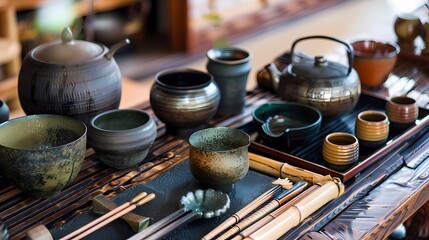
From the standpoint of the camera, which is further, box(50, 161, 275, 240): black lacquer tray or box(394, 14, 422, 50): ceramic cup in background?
box(394, 14, 422, 50): ceramic cup in background

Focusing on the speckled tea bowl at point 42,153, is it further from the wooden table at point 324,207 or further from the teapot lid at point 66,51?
the teapot lid at point 66,51

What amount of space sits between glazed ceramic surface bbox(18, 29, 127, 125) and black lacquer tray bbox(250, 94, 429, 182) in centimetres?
43

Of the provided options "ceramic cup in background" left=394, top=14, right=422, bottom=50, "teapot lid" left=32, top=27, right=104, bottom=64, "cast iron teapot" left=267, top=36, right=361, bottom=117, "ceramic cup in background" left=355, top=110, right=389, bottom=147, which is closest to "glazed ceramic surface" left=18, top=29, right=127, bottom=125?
"teapot lid" left=32, top=27, right=104, bottom=64

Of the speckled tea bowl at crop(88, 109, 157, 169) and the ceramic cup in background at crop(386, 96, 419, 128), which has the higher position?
the speckled tea bowl at crop(88, 109, 157, 169)

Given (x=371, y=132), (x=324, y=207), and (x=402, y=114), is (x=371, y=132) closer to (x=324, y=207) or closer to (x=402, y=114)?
(x=402, y=114)

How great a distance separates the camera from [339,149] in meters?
1.46

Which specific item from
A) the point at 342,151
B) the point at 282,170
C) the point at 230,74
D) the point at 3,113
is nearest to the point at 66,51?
the point at 3,113

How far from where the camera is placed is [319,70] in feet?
5.58

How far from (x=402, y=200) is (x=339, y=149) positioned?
19 centimetres

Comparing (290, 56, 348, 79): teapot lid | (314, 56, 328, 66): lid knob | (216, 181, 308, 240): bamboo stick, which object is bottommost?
(216, 181, 308, 240): bamboo stick

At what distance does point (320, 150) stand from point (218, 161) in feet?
1.27

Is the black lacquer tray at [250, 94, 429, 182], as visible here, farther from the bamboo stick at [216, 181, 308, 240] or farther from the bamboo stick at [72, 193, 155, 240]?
the bamboo stick at [72, 193, 155, 240]

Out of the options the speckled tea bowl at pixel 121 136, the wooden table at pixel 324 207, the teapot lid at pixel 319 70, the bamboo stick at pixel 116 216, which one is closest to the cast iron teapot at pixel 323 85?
the teapot lid at pixel 319 70

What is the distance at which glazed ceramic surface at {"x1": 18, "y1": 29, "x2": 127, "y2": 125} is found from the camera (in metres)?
1.48
